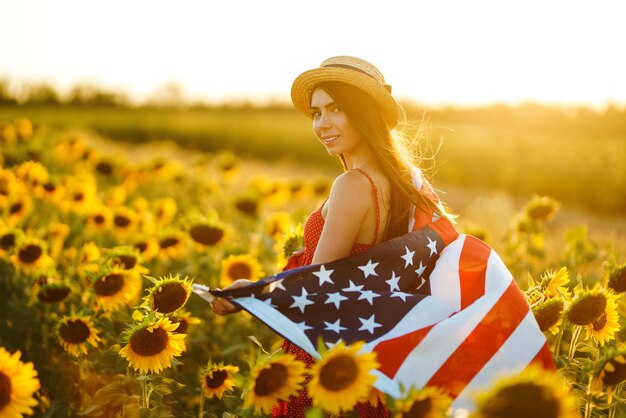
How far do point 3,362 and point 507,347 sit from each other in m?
1.48

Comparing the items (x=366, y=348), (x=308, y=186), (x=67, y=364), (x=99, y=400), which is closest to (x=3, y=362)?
(x=99, y=400)

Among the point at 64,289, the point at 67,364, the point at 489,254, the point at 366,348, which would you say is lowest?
the point at 67,364

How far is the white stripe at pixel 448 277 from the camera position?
2.18 metres

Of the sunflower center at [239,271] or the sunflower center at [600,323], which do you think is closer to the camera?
the sunflower center at [600,323]

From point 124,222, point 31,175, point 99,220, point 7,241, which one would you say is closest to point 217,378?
point 7,241

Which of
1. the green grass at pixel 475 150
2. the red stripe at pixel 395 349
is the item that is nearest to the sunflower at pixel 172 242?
Result: the red stripe at pixel 395 349

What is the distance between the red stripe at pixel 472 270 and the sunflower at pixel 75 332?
1478mm

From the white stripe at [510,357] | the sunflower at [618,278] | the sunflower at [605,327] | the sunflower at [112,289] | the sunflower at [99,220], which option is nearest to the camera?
the white stripe at [510,357]

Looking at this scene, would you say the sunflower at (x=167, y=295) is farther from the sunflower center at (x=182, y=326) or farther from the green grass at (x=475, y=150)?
the green grass at (x=475, y=150)

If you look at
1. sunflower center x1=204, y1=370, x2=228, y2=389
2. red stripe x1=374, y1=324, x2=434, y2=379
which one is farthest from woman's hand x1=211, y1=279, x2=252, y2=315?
red stripe x1=374, y1=324, x2=434, y2=379

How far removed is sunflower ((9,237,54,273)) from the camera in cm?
340

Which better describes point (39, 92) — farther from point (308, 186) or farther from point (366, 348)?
point (366, 348)

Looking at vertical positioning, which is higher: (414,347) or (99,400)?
(414,347)

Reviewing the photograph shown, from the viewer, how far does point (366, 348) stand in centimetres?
202
